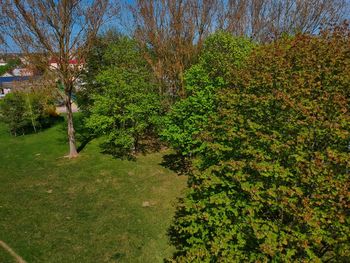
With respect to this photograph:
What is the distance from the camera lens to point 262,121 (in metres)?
9.76

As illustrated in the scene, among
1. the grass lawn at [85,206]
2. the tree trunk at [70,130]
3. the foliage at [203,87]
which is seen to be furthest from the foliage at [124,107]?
the foliage at [203,87]

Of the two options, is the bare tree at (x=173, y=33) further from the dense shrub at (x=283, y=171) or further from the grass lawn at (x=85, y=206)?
the dense shrub at (x=283, y=171)

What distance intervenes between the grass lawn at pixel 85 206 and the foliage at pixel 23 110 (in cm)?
512

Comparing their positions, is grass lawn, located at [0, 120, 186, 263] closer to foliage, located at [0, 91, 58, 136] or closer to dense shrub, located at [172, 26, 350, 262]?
dense shrub, located at [172, 26, 350, 262]

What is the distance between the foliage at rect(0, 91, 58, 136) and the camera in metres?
29.7

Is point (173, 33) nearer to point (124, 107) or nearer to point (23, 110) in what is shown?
point (124, 107)

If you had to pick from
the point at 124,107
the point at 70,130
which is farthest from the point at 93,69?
the point at 124,107

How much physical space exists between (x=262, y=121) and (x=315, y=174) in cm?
282

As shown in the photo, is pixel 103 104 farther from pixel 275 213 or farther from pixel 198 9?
pixel 275 213

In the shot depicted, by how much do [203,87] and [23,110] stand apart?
70.1 feet

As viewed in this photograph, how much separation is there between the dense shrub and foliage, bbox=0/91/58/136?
24.1 meters

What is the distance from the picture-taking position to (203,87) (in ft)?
61.7

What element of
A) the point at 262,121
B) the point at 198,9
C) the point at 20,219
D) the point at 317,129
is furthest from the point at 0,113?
the point at 317,129

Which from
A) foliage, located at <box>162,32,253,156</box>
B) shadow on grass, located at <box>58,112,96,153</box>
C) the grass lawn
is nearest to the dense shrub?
the grass lawn
